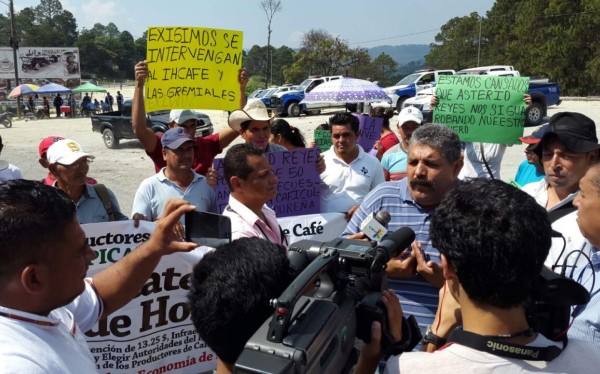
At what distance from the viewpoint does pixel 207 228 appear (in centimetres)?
208

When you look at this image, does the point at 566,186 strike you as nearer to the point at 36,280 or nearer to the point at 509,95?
the point at 509,95

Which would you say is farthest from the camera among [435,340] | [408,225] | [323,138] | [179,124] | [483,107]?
[323,138]

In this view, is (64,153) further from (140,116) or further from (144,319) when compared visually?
(144,319)

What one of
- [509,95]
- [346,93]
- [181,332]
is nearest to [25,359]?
[181,332]

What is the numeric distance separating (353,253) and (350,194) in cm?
292

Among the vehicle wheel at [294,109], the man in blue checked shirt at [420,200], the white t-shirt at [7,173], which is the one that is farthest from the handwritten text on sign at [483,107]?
the vehicle wheel at [294,109]

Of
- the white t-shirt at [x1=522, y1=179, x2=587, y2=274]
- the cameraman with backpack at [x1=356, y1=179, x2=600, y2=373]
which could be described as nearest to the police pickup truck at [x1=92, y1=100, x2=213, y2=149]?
the white t-shirt at [x1=522, y1=179, x2=587, y2=274]

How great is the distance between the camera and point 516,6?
44688 mm

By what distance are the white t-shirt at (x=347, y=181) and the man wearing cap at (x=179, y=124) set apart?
3.34 feet

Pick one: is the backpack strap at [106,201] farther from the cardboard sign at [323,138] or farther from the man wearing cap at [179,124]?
the cardboard sign at [323,138]

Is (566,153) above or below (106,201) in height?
above

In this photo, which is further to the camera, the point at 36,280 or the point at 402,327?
the point at 402,327

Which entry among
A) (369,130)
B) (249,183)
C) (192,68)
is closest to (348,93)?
(369,130)

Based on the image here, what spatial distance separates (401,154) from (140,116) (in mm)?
2710
